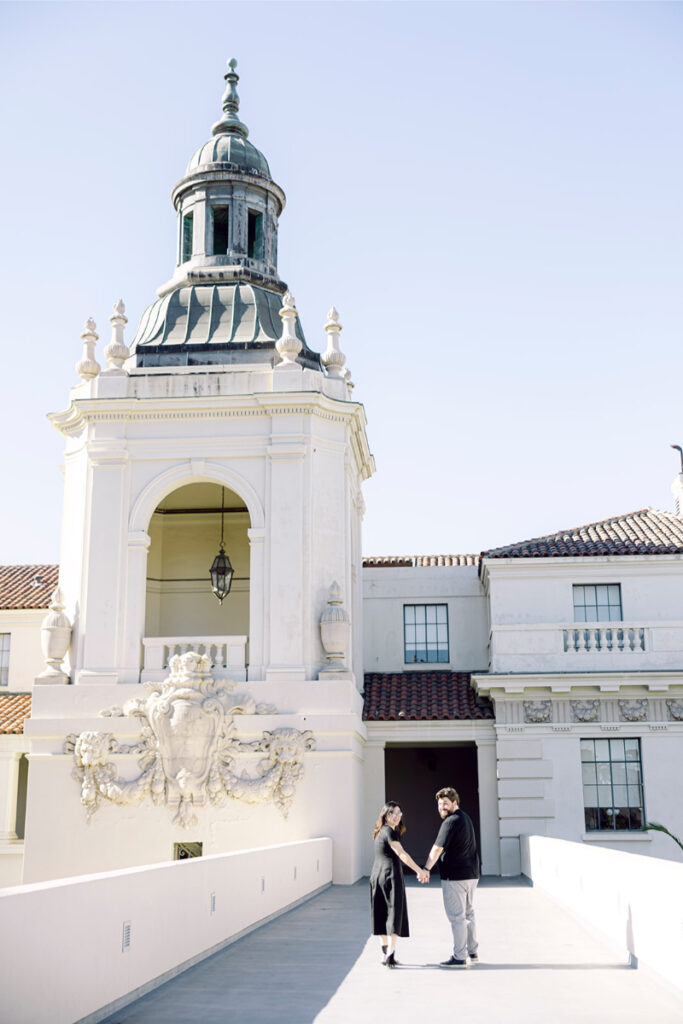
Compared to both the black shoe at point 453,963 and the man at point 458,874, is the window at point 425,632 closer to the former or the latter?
the man at point 458,874

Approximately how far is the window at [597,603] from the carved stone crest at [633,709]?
2078mm

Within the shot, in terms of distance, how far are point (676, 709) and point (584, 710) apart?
6.45 ft

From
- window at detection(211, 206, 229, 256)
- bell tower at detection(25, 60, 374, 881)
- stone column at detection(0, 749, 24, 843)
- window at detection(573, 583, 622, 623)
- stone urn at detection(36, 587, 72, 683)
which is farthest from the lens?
window at detection(211, 206, 229, 256)

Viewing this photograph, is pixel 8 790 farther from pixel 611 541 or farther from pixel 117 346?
→ pixel 611 541

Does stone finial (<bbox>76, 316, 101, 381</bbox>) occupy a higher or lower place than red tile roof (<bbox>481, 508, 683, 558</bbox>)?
higher

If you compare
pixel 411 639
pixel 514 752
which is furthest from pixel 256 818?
pixel 411 639

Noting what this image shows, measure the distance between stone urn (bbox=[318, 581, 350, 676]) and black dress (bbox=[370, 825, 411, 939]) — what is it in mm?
10463

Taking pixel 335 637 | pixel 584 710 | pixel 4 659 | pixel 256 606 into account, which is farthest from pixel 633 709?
pixel 4 659

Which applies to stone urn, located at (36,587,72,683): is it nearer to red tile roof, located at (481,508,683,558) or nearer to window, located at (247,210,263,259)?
red tile roof, located at (481,508,683,558)

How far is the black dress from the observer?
1054 cm

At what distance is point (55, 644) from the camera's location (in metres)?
22.1

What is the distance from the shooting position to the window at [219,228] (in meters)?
27.2

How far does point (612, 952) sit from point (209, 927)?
13.4ft

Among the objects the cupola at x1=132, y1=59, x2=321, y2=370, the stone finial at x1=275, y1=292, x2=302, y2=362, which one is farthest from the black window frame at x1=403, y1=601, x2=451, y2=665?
the stone finial at x1=275, y1=292, x2=302, y2=362
